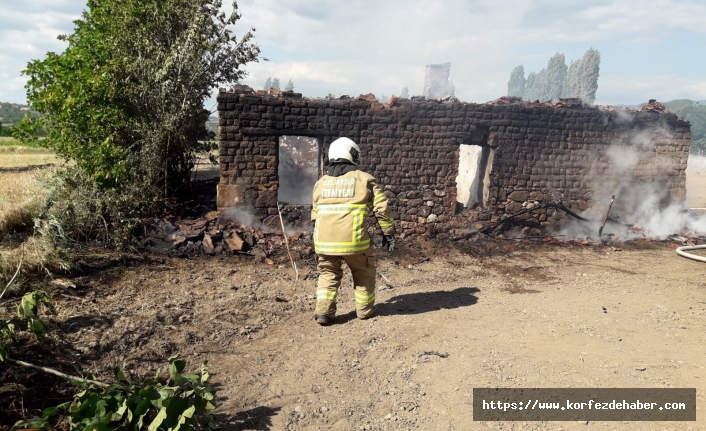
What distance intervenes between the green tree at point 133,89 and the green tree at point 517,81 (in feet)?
294

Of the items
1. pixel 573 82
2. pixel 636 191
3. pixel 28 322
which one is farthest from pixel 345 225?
pixel 573 82

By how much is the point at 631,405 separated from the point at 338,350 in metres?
2.24

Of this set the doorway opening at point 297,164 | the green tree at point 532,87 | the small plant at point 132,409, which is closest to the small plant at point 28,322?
the small plant at point 132,409

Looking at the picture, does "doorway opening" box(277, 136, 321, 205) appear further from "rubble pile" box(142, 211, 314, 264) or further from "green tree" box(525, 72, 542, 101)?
"green tree" box(525, 72, 542, 101)

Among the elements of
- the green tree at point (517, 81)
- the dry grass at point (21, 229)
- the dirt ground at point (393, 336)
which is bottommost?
the dirt ground at point (393, 336)

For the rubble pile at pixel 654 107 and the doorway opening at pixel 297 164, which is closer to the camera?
the rubble pile at pixel 654 107

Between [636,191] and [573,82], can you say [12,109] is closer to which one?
[573,82]

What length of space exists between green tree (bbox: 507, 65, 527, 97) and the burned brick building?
8578 centimetres

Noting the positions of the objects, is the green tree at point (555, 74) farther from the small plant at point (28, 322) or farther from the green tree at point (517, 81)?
the small plant at point (28, 322)

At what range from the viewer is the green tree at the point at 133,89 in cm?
770

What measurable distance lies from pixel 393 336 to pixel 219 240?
442 cm

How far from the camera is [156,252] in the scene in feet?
23.0

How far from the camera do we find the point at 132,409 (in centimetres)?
244

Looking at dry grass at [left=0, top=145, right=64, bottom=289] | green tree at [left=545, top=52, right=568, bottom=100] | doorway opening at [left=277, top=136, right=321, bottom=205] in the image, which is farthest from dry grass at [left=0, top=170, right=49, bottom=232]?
green tree at [left=545, top=52, right=568, bottom=100]
